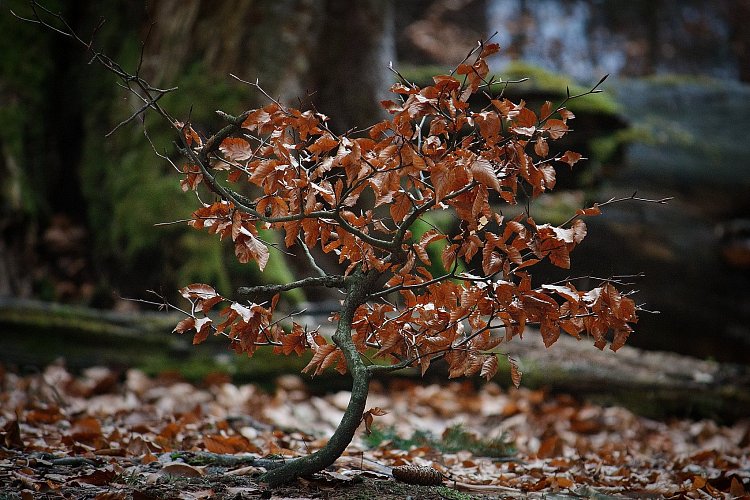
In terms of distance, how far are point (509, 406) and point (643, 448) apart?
0.84 meters

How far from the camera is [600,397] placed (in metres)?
4.53

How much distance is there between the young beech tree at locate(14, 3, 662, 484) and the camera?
72.7 inches

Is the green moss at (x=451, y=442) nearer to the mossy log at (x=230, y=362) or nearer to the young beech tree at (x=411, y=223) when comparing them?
the mossy log at (x=230, y=362)

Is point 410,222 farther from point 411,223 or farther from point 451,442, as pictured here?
point 451,442

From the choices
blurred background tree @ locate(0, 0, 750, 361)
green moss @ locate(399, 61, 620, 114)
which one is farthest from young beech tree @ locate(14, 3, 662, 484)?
green moss @ locate(399, 61, 620, 114)

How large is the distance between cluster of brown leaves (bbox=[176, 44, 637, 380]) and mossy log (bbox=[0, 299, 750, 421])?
2.19m

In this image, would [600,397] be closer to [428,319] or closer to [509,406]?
[509,406]

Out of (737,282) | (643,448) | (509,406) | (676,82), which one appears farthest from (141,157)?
(676,82)

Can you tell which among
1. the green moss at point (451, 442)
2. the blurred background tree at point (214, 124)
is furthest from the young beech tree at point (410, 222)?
the blurred background tree at point (214, 124)

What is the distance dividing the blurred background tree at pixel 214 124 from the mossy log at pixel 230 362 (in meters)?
0.64

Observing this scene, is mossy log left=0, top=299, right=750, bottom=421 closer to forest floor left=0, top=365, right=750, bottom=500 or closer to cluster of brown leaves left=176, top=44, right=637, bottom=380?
forest floor left=0, top=365, right=750, bottom=500

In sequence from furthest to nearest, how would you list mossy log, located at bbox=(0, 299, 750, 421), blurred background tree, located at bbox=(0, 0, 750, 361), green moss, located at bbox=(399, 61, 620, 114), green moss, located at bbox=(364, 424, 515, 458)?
green moss, located at bbox=(399, 61, 620, 114)
blurred background tree, located at bbox=(0, 0, 750, 361)
mossy log, located at bbox=(0, 299, 750, 421)
green moss, located at bbox=(364, 424, 515, 458)

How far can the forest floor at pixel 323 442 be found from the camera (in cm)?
218

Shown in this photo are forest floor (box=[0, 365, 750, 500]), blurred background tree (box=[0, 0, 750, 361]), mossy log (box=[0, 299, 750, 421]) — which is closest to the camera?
forest floor (box=[0, 365, 750, 500])
